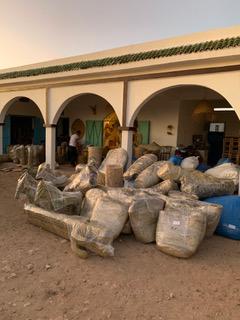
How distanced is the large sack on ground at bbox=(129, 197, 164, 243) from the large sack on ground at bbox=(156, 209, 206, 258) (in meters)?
0.22

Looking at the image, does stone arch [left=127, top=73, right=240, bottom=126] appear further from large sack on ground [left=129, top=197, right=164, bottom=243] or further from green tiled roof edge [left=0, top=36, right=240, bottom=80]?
large sack on ground [left=129, top=197, right=164, bottom=243]

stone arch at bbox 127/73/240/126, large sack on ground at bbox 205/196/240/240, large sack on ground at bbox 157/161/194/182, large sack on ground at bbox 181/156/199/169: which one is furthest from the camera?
large sack on ground at bbox 181/156/199/169

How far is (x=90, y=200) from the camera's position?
555cm

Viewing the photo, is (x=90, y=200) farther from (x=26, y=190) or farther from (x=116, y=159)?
(x=116, y=159)

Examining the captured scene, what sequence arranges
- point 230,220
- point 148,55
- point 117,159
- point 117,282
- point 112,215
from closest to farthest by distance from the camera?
point 117,282, point 112,215, point 230,220, point 148,55, point 117,159

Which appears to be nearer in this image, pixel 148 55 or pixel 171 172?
pixel 171 172

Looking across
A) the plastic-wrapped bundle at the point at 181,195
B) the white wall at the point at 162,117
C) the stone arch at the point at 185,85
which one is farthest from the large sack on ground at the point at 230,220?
the white wall at the point at 162,117

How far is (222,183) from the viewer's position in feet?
20.5

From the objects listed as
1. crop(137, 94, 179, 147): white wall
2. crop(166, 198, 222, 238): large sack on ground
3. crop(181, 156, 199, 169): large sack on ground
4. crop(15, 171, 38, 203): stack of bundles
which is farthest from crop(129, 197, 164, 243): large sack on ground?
crop(137, 94, 179, 147): white wall

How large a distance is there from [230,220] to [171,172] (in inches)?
62.8

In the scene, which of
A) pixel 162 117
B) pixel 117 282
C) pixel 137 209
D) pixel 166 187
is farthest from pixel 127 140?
pixel 117 282

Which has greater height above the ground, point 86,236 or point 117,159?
point 117,159

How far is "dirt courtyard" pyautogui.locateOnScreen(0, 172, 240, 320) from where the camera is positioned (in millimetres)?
3098

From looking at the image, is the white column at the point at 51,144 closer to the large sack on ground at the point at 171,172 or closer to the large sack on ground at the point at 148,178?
the large sack on ground at the point at 148,178
